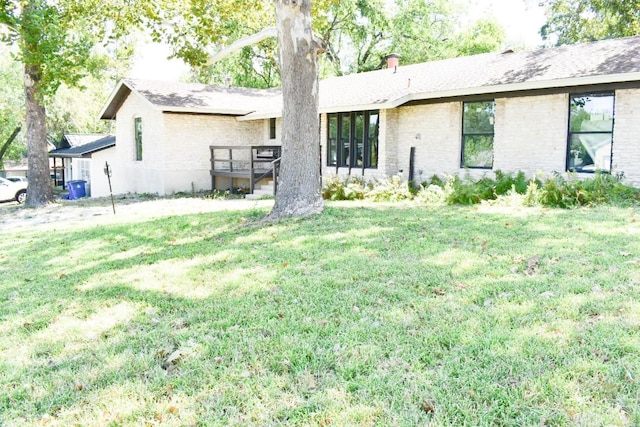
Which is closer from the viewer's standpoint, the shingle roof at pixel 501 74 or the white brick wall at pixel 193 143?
the shingle roof at pixel 501 74

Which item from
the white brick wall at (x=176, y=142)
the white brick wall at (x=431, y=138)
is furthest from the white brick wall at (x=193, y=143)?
the white brick wall at (x=431, y=138)

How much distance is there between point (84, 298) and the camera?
554 cm

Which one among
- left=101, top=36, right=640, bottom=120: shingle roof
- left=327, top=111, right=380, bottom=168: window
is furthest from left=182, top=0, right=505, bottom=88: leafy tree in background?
left=327, top=111, right=380, bottom=168: window

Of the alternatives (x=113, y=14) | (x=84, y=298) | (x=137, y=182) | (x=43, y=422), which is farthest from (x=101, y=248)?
(x=137, y=182)

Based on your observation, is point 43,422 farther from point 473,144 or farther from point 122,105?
point 122,105

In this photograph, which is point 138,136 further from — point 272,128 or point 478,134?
point 478,134

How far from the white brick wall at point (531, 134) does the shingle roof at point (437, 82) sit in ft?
1.90

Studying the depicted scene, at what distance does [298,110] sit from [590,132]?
6858 mm

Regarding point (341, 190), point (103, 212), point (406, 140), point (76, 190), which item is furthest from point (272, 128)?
point (76, 190)

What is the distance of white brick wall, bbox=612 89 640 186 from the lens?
37.0 feet

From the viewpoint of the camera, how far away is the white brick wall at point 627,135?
11.3 metres

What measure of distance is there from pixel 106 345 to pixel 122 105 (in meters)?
Answer: 20.6

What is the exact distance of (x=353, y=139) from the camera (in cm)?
1747

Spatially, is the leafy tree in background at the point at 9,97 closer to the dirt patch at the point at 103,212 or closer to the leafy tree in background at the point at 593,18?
the dirt patch at the point at 103,212
